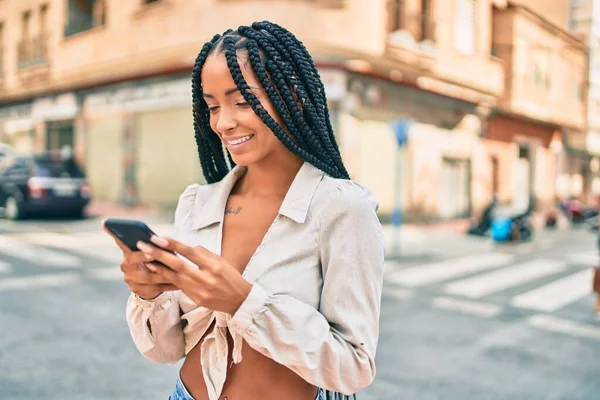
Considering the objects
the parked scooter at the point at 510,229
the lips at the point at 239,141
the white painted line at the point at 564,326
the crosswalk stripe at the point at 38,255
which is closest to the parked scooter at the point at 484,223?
the parked scooter at the point at 510,229

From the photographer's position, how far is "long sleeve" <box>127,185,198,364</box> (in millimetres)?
1324

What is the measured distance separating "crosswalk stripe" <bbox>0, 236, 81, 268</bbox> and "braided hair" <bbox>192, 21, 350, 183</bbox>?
784 cm

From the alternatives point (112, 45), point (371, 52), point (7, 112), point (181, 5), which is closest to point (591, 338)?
point (371, 52)

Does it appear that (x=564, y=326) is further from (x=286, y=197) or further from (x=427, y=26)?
(x=427, y=26)

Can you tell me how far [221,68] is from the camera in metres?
1.24

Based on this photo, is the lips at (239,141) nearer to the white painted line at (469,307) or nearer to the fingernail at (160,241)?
the fingernail at (160,241)

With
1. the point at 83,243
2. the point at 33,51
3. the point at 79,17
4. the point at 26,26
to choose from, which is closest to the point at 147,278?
the point at 83,243

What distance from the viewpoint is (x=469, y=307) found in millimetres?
6742

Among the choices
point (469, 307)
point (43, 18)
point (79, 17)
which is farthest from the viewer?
point (43, 18)

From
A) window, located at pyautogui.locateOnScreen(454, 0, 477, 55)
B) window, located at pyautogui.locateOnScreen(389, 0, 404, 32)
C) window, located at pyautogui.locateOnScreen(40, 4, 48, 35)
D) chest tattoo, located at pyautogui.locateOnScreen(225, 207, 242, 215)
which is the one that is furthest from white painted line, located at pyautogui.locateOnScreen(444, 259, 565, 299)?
window, located at pyautogui.locateOnScreen(40, 4, 48, 35)

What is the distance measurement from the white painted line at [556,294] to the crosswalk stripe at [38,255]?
20.0ft

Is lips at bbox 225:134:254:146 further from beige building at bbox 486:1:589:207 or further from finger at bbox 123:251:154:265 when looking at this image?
beige building at bbox 486:1:589:207

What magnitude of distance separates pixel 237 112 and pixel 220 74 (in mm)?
87

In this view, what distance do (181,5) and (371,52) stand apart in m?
4.69
